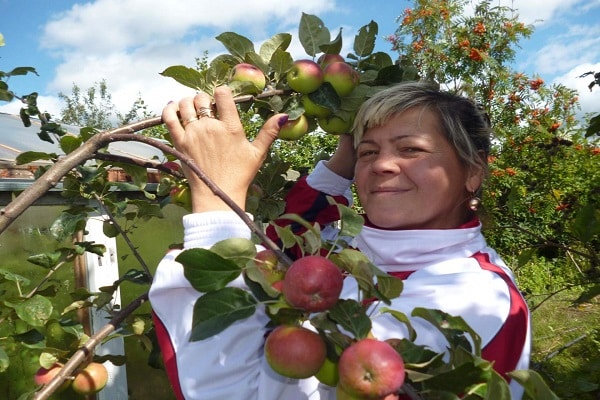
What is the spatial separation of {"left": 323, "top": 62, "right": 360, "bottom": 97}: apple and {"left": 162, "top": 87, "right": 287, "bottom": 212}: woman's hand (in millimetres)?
248

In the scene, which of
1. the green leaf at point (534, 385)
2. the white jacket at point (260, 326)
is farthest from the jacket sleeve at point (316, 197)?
the green leaf at point (534, 385)

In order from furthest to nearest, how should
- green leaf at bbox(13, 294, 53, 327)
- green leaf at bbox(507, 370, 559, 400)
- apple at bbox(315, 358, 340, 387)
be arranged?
green leaf at bbox(13, 294, 53, 327) < apple at bbox(315, 358, 340, 387) < green leaf at bbox(507, 370, 559, 400)

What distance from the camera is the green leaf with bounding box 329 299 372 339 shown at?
645mm

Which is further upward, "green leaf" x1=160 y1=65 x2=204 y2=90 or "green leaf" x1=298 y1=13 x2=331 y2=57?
"green leaf" x1=298 y1=13 x2=331 y2=57

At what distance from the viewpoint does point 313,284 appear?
62 cm

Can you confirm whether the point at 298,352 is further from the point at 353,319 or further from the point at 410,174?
the point at 410,174

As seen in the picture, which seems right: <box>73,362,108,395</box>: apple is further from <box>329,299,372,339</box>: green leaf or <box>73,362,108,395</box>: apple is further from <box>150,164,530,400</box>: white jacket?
<box>329,299,372,339</box>: green leaf

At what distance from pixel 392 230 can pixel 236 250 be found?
556 mm

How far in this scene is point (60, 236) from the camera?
1.36 metres

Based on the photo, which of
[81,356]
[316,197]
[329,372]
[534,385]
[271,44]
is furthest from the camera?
[316,197]

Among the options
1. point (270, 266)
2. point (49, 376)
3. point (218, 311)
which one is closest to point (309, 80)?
point (270, 266)

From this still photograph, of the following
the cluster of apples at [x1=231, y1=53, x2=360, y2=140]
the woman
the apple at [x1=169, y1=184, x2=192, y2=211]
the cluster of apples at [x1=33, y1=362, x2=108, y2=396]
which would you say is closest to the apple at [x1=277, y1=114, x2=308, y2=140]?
the cluster of apples at [x1=231, y1=53, x2=360, y2=140]

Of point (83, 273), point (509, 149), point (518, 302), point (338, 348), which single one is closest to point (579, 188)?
point (509, 149)

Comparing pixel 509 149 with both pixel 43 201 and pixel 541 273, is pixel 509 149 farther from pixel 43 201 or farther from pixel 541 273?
pixel 43 201
